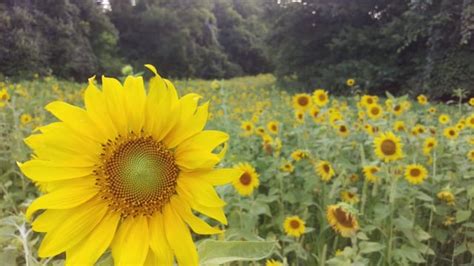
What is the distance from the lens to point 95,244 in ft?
1.73

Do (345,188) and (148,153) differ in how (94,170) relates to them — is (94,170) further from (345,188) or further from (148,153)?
(345,188)

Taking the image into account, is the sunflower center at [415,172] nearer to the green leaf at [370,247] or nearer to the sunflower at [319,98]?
the green leaf at [370,247]

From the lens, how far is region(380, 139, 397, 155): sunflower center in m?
1.87

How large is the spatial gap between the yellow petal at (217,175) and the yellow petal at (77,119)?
10 centimetres

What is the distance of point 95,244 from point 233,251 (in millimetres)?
145

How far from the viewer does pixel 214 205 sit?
20.6 inches

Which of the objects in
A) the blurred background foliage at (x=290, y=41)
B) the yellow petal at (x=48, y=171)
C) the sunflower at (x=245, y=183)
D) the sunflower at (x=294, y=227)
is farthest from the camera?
the blurred background foliage at (x=290, y=41)

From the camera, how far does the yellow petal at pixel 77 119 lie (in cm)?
52

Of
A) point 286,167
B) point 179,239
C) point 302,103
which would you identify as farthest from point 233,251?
point 302,103

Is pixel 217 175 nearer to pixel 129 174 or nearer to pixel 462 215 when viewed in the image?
pixel 129 174

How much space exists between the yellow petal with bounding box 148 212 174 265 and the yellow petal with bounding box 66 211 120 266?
4 cm

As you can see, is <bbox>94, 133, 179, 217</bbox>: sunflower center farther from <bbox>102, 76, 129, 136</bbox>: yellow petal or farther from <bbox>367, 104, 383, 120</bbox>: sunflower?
<bbox>367, 104, 383, 120</bbox>: sunflower

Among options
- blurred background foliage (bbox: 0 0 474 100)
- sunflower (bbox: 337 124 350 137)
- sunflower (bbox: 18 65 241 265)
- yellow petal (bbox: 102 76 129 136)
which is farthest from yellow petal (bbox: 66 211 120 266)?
blurred background foliage (bbox: 0 0 474 100)

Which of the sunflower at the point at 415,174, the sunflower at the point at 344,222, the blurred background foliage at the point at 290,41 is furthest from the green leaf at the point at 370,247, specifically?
the blurred background foliage at the point at 290,41
